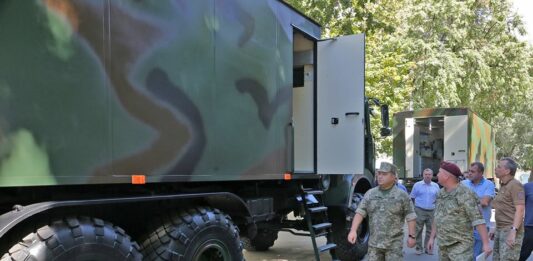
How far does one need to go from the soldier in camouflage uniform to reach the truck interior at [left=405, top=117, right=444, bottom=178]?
403 inches

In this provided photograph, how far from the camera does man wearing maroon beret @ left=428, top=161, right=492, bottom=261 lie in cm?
470

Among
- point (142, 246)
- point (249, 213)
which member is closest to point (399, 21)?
point (249, 213)

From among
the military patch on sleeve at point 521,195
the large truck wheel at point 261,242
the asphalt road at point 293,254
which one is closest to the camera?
the military patch on sleeve at point 521,195

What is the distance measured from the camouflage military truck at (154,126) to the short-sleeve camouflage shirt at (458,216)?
5.33 feet

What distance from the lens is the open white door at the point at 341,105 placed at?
20.7 feet

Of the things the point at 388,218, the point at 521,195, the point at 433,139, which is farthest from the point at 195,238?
the point at 433,139

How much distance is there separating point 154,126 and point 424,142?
13.5m

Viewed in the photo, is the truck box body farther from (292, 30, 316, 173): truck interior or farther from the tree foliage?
the tree foliage

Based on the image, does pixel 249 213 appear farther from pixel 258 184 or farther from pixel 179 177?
pixel 179 177

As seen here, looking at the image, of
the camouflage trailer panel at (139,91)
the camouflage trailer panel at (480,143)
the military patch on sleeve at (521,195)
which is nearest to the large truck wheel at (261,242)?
the camouflage trailer panel at (139,91)

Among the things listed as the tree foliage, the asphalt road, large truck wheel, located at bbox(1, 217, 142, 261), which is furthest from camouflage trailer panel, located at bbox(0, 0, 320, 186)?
the tree foliage

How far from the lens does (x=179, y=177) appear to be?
13.4ft

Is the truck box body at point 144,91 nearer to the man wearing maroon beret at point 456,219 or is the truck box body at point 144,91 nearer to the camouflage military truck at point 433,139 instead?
the man wearing maroon beret at point 456,219

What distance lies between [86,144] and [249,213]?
6.62 feet
